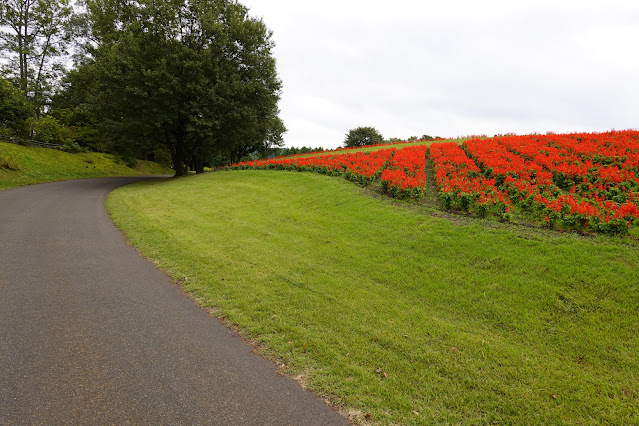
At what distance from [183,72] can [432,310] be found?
75.9 feet

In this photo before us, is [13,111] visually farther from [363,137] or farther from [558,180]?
[363,137]

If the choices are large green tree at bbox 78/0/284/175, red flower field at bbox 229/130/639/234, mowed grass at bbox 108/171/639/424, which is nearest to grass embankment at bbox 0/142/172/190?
large green tree at bbox 78/0/284/175

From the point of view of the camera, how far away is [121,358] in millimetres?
3467

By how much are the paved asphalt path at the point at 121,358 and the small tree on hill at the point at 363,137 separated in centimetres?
4022

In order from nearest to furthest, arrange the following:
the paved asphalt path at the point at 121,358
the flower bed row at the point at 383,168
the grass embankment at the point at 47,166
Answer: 1. the paved asphalt path at the point at 121,358
2. the flower bed row at the point at 383,168
3. the grass embankment at the point at 47,166

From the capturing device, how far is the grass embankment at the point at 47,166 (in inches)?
680

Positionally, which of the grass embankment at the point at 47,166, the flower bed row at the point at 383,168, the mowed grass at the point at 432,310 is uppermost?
the flower bed row at the point at 383,168

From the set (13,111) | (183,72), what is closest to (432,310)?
(183,72)

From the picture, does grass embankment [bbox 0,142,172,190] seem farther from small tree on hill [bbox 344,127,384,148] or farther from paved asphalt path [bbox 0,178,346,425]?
small tree on hill [bbox 344,127,384,148]

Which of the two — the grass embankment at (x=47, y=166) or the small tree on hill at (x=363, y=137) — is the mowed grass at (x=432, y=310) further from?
the small tree on hill at (x=363, y=137)

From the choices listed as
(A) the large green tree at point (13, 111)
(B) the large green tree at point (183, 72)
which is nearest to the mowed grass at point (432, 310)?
(B) the large green tree at point (183, 72)

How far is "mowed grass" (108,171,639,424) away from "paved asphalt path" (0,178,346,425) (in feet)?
1.20

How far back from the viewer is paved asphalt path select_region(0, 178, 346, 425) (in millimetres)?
2770

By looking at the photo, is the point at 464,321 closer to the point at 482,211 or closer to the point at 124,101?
the point at 482,211
